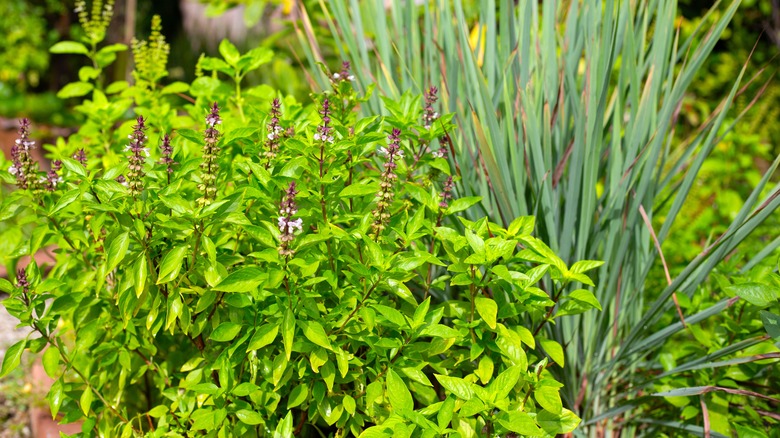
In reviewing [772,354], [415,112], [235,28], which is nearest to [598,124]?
[415,112]

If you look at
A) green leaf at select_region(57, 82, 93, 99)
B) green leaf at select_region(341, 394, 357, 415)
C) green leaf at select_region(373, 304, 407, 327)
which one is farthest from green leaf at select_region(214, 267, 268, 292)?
green leaf at select_region(57, 82, 93, 99)

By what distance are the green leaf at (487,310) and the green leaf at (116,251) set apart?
0.67m

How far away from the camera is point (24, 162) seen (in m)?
1.53

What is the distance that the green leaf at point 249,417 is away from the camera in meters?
1.40

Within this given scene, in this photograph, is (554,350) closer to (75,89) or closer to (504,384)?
(504,384)

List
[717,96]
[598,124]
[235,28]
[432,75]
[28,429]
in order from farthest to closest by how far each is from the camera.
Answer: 1. [235,28]
2. [717,96]
3. [28,429]
4. [432,75]
5. [598,124]

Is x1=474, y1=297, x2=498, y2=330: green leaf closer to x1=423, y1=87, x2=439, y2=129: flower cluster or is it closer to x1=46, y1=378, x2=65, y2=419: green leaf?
x1=423, y1=87, x2=439, y2=129: flower cluster

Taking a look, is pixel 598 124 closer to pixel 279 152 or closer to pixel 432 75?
pixel 432 75

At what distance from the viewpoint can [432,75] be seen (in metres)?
2.13

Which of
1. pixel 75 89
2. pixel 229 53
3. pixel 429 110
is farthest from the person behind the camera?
pixel 75 89

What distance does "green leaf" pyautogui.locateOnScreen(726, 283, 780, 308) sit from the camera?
4.62ft

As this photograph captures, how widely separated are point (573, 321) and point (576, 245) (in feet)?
0.64

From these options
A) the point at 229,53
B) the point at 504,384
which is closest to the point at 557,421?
the point at 504,384

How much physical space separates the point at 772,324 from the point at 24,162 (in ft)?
5.23
